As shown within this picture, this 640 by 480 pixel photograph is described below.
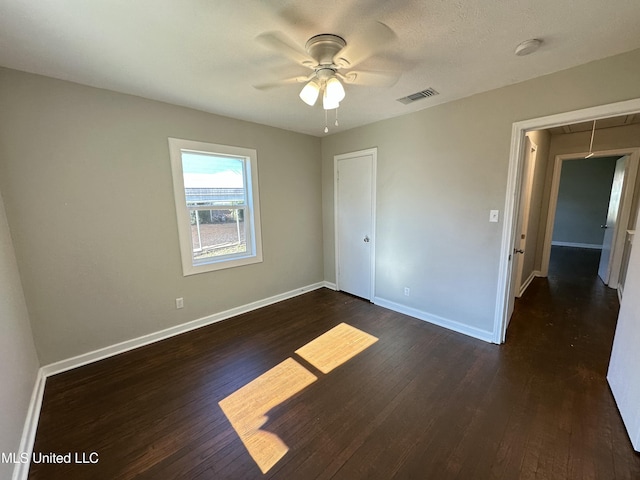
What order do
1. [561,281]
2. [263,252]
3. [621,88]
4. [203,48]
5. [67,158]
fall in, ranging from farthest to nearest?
1. [561,281]
2. [263,252]
3. [67,158]
4. [621,88]
5. [203,48]

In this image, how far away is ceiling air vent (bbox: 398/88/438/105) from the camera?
92.8 inches

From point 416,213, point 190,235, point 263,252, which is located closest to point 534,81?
point 416,213

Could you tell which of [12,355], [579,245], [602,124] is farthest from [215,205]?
[579,245]

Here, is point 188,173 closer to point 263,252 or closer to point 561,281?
point 263,252

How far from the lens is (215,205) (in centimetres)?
306

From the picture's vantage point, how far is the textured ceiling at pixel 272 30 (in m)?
1.31

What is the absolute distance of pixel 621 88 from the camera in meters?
1.78

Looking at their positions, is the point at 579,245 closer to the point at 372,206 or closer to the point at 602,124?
the point at 602,124

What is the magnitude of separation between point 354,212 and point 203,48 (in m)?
2.60

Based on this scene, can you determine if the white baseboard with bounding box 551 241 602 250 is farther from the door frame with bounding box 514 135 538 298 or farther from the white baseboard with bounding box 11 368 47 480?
the white baseboard with bounding box 11 368 47 480

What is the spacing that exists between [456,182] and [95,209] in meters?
3.54

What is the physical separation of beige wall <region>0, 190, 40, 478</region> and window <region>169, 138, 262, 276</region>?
1.20 m

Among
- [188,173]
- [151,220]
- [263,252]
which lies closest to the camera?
[151,220]

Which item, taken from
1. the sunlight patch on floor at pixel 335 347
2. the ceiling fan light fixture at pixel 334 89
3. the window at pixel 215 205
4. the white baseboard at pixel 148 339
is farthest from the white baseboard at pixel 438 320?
the ceiling fan light fixture at pixel 334 89
